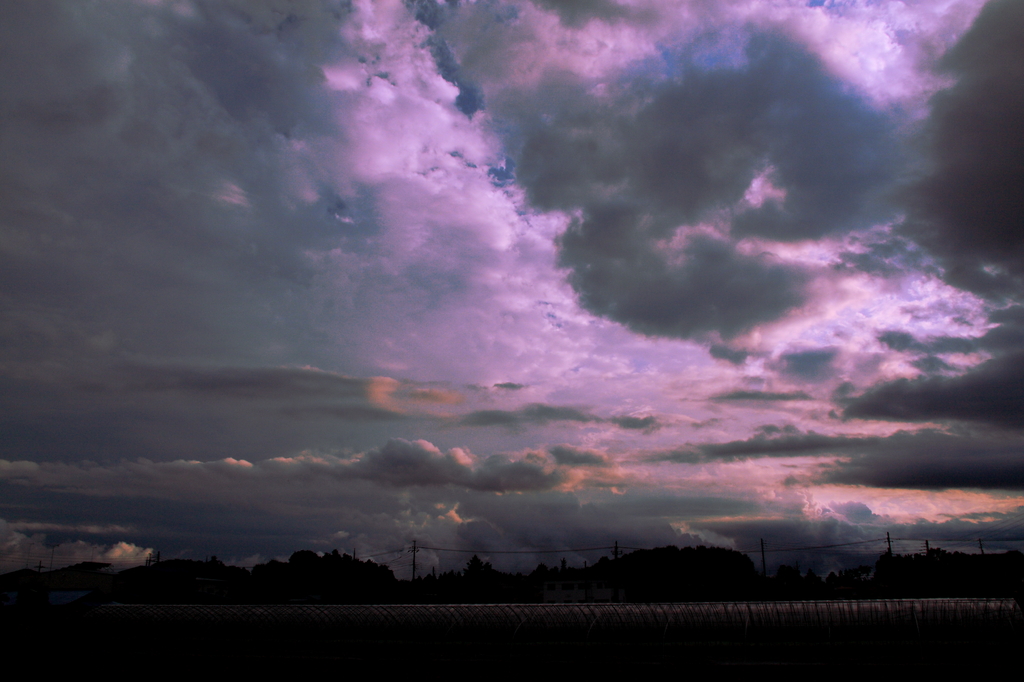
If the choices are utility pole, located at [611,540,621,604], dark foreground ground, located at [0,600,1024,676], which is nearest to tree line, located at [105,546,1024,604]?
utility pole, located at [611,540,621,604]

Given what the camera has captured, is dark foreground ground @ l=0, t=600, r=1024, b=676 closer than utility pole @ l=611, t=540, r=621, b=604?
Yes

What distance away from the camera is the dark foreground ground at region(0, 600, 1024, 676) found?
32.0 metres

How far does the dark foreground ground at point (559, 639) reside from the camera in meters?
32.0

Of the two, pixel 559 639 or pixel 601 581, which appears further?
pixel 601 581

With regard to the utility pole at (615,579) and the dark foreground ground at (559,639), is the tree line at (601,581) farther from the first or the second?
the dark foreground ground at (559,639)

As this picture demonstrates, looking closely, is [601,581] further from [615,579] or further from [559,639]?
[559,639]

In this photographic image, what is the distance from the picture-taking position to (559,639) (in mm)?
40750

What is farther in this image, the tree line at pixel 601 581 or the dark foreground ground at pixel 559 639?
the tree line at pixel 601 581

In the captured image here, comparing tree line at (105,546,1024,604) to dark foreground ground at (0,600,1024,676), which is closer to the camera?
dark foreground ground at (0,600,1024,676)

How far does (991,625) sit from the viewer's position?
33.7 metres

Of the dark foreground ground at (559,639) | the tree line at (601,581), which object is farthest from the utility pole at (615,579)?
the dark foreground ground at (559,639)

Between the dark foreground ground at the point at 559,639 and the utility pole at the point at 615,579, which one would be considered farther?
the utility pole at the point at 615,579

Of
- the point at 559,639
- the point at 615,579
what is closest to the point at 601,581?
the point at 615,579

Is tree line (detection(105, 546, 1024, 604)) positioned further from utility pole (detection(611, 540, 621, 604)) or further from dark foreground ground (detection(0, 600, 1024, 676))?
dark foreground ground (detection(0, 600, 1024, 676))
